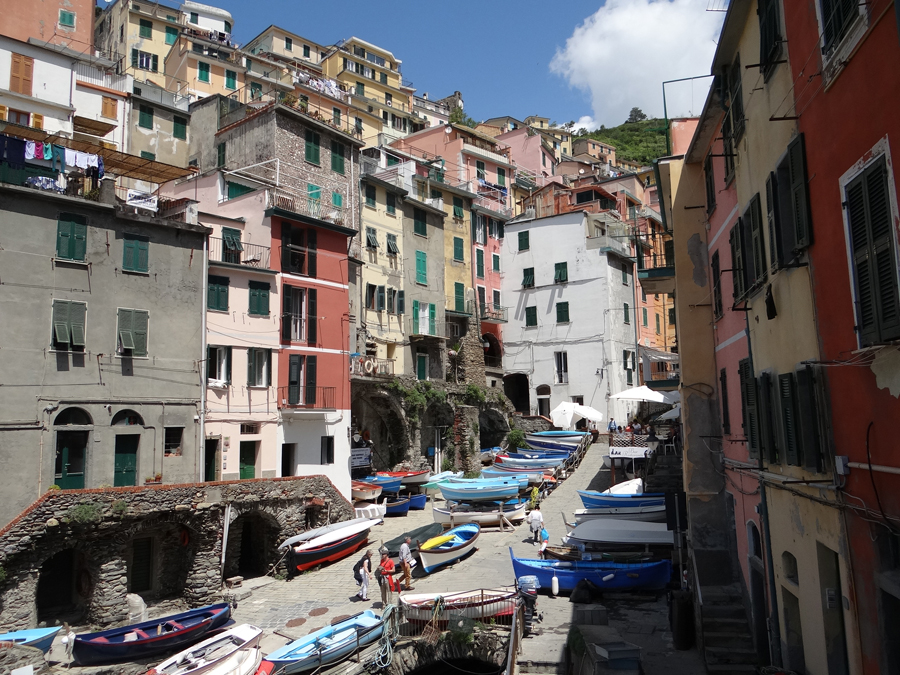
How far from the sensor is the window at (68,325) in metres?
24.2

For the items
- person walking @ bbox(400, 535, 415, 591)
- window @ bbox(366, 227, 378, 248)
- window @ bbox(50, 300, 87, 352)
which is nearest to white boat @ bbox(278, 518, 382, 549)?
person walking @ bbox(400, 535, 415, 591)

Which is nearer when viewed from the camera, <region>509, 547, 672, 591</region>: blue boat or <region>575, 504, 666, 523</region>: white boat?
<region>509, 547, 672, 591</region>: blue boat

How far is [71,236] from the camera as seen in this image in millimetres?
24969

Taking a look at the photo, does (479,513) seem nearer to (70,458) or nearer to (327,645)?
(327,645)

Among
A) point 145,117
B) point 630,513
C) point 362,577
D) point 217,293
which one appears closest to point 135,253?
point 217,293

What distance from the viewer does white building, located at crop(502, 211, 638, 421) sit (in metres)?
51.0

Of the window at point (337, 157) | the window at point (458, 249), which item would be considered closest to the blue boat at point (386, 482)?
the window at point (337, 157)

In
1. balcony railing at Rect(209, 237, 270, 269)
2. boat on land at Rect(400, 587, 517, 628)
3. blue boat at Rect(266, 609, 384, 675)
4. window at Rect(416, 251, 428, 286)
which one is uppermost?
window at Rect(416, 251, 428, 286)

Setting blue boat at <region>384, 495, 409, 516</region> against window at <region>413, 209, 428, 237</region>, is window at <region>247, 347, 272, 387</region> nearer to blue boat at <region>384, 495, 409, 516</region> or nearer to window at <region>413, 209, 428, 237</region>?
blue boat at <region>384, 495, 409, 516</region>

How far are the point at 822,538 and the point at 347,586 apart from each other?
64.0ft

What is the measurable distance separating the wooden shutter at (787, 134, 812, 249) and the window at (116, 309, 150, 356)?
2356 centimetres

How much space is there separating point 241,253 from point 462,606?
65.5 ft

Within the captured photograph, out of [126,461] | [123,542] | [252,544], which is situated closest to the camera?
[123,542]

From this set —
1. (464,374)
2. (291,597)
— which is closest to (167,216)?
(291,597)
